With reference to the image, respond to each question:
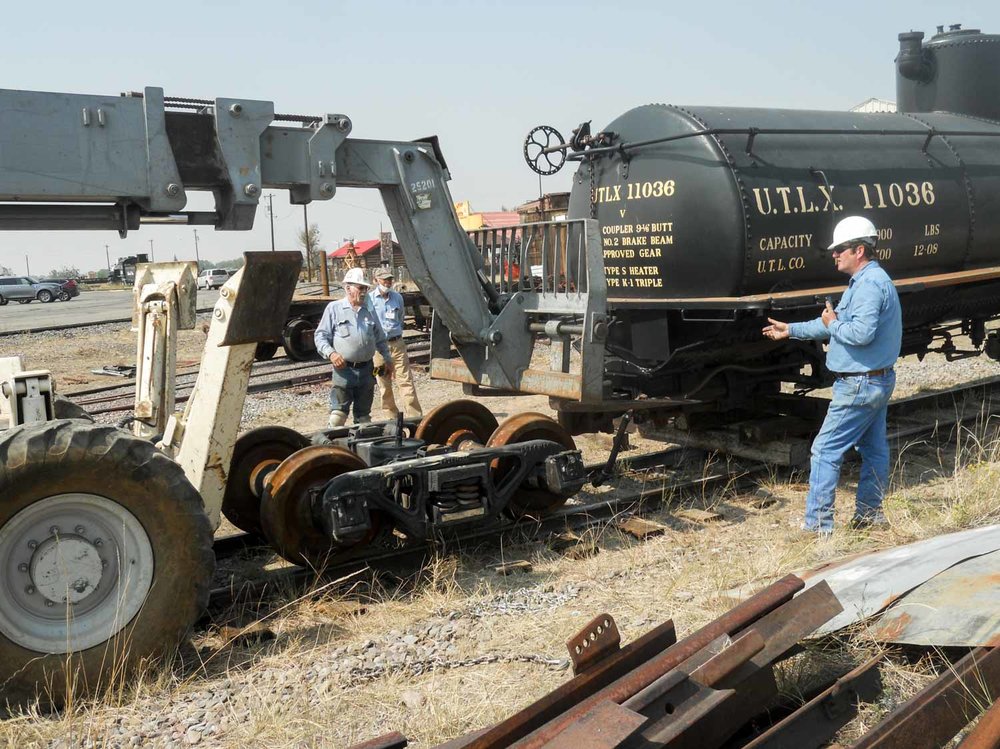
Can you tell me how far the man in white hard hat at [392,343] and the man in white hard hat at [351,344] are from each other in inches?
49.9

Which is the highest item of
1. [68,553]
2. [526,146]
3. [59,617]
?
[526,146]

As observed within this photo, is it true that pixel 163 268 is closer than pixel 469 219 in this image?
Yes

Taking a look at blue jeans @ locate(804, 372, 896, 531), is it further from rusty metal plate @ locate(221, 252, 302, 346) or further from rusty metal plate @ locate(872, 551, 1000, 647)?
rusty metal plate @ locate(221, 252, 302, 346)

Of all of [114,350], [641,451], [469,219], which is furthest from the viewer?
[469,219]

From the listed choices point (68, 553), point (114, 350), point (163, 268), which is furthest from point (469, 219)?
point (68, 553)

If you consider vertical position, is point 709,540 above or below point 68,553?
below

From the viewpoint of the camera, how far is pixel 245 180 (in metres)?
5.03

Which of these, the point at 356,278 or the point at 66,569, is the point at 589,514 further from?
the point at 66,569

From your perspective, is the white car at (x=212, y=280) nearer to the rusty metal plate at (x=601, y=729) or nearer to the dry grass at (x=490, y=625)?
the dry grass at (x=490, y=625)

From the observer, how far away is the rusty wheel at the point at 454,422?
691 cm

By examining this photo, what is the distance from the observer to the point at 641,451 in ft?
29.1

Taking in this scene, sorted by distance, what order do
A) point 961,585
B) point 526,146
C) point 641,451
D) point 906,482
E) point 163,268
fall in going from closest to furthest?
point 961,585 → point 163,268 → point 906,482 → point 526,146 → point 641,451

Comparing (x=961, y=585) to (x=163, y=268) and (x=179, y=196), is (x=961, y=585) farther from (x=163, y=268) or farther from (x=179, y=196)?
(x=163, y=268)

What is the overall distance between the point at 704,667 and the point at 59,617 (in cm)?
288
